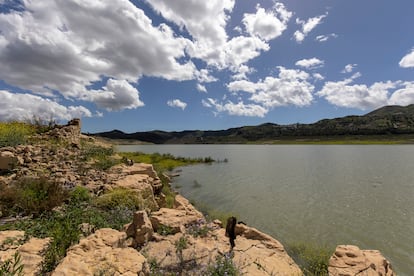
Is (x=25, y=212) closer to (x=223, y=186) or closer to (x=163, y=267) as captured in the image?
(x=163, y=267)

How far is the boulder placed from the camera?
12406 mm

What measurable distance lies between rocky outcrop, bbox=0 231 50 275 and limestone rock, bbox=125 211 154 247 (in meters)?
2.28

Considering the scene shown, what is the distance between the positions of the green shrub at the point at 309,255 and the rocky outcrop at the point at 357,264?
1184mm

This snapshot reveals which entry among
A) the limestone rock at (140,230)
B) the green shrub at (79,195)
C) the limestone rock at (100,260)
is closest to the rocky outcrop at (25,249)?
the limestone rock at (100,260)

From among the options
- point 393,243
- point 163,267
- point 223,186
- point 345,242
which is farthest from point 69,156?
point 393,243

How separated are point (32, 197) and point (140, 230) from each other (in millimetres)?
5502

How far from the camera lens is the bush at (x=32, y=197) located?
29.2 ft

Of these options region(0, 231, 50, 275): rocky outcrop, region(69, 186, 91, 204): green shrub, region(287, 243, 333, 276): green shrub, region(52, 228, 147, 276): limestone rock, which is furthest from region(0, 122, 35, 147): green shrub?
region(287, 243, 333, 276): green shrub

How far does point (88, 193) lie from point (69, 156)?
773 centimetres

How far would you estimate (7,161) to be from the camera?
12555mm

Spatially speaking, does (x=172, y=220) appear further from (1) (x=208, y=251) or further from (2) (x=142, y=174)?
(2) (x=142, y=174)

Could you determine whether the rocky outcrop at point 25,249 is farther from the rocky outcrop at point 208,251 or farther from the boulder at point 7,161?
the boulder at point 7,161

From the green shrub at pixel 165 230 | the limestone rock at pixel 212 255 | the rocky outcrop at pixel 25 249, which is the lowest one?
the limestone rock at pixel 212 255

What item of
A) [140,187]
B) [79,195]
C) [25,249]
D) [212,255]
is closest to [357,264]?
[212,255]
